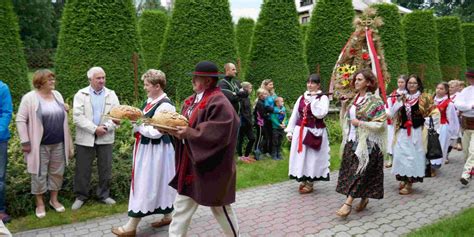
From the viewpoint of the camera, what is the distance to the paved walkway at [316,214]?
4723 mm

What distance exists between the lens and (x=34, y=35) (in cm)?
4388

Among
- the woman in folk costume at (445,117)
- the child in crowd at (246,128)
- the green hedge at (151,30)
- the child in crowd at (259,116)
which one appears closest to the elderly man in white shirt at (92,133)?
the child in crowd at (246,128)

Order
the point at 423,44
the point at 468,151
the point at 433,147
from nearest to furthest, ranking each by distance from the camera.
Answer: the point at 468,151 < the point at 433,147 < the point at 423,44

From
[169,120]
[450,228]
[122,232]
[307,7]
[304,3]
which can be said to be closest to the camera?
[169,120]

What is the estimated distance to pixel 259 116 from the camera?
28.6 feet

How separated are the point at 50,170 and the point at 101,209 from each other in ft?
2.90

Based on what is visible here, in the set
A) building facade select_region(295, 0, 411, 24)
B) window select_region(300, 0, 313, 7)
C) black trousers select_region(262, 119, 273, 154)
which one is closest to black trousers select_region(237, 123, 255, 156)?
black trousers select_region(262, 119, 273, 154)

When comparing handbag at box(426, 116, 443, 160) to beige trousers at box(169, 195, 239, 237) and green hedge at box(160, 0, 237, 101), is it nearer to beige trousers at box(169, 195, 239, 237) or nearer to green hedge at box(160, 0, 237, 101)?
beige trousers at box(169, 195, 239, 237)

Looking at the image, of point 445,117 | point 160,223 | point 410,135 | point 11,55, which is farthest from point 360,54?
point 11,55

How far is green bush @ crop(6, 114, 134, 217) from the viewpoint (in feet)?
17.1

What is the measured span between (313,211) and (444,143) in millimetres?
4726

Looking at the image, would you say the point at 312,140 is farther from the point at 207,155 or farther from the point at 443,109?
the point at 443,109

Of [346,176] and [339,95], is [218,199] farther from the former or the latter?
[339,95]

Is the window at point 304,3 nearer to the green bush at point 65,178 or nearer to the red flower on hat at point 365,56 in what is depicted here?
the red flower on hat at point 365,56
